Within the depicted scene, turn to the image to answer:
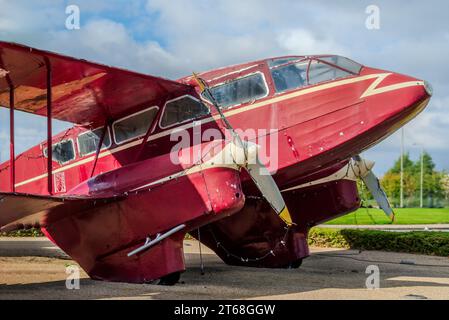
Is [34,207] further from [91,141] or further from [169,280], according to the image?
[91,141]

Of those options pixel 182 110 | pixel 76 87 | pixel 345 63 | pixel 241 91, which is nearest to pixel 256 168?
pixel 241 91

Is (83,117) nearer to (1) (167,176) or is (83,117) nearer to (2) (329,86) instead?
(1) (167,176)

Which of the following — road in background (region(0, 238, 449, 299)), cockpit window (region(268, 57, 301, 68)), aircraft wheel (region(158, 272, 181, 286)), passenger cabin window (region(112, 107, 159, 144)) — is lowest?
road in background (region(0, 238, 449, 299))

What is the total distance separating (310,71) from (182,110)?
116 inches

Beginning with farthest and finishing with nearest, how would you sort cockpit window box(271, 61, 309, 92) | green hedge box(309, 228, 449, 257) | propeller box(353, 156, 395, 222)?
green hedge box(309, 228, 449, 257) → propeller box(353, 156, 395, 222) → cockpit window box(271, 61, 309, 92)

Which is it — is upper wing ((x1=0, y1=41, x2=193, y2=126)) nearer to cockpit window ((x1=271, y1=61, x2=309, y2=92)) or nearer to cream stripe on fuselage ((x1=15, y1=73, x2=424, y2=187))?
cream stripe on fuselage ((x1=15, y1=73, x2=424, y2=187))

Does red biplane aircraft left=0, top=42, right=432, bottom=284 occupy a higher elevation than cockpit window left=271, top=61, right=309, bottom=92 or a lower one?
lower

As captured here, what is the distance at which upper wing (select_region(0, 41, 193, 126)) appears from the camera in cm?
1110

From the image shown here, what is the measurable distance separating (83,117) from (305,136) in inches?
226

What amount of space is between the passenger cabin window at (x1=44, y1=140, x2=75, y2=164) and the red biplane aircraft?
107 cm

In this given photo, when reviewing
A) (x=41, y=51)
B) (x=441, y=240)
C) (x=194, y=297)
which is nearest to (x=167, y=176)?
(x=194, y=297)

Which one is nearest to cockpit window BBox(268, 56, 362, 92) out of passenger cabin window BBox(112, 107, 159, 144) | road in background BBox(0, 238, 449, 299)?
passenger cabin window BBox(112, 107, 159, 144)

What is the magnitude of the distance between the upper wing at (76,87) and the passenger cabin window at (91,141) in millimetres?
273

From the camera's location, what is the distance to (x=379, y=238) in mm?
22266
